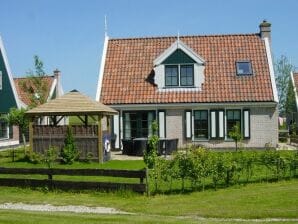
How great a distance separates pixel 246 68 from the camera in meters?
31.0

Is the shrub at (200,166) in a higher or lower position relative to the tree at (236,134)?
lower

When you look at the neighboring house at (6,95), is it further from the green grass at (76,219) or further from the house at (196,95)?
the green grass at (76,219)

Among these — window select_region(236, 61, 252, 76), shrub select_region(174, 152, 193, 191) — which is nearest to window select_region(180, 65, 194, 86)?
window select_region(236, 61, 252, 76)

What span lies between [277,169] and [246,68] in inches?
612

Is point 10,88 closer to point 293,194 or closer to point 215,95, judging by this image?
point 215,95

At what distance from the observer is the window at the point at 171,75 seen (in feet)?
99.2

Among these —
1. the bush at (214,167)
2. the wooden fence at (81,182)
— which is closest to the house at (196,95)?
the bush at (214,167)

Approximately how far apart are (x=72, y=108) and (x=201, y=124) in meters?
8.33

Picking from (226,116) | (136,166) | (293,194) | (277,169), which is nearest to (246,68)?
(226,116)

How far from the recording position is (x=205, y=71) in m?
31.1

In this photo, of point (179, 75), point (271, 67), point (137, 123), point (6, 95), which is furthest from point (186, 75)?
point (6, 95)

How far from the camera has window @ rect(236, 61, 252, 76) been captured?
30783 millimetres

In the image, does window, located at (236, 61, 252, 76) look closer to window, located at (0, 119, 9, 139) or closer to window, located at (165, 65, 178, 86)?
window, located at (165, 65, 178, 86)

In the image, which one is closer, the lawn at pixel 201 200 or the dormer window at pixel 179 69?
the lawn at pixel 201 200
